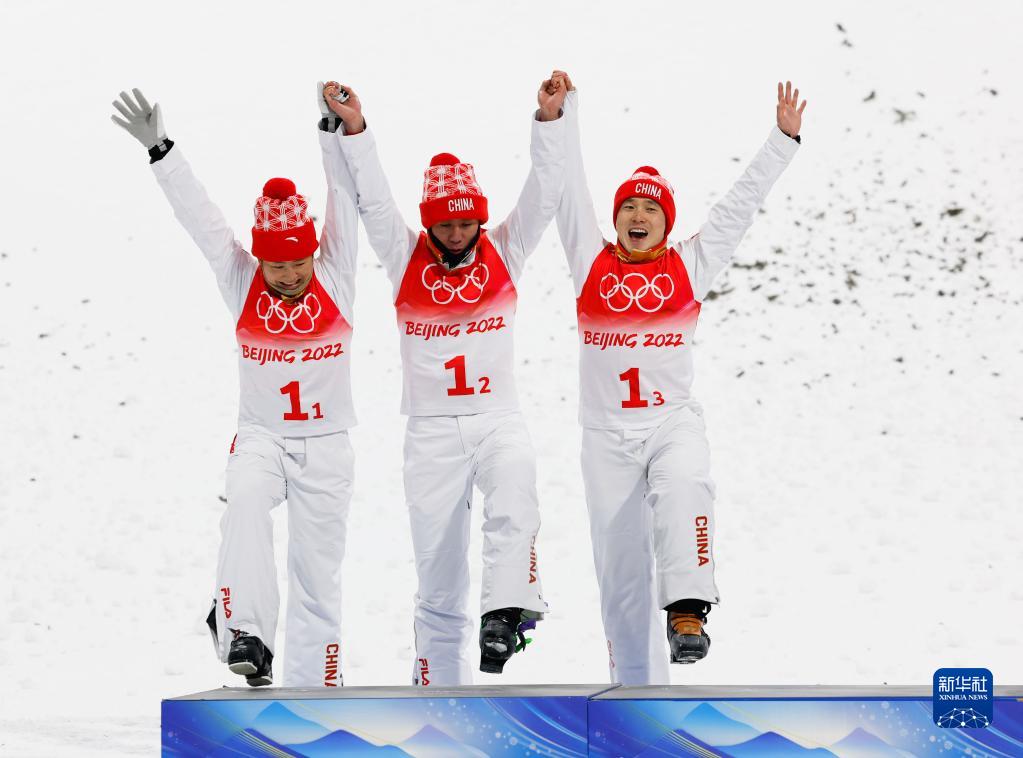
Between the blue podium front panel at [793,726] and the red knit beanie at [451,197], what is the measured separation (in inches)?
76.5

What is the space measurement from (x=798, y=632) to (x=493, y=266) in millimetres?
3374

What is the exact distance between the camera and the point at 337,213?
5.38 m

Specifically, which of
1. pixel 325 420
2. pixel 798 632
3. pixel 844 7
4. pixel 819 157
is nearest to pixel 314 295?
pixel 325 420

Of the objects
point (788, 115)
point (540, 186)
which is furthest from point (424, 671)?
point (788, 115)

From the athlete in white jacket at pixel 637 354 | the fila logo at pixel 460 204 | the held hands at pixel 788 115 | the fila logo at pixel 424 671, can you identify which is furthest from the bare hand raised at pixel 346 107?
the fila logo at pixel 424 671

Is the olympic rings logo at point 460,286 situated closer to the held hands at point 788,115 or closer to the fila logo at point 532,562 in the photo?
the fila logo at point 532,562

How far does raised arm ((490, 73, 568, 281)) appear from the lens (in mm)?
5301

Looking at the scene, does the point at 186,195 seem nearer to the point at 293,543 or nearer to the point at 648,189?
the point at 293,543

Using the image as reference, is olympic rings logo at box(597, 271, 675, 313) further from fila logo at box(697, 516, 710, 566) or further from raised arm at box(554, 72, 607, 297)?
fila logo at box(697, 516, 710, 566)

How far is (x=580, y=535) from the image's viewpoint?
891cm

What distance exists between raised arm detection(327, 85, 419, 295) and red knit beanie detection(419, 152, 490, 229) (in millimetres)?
121

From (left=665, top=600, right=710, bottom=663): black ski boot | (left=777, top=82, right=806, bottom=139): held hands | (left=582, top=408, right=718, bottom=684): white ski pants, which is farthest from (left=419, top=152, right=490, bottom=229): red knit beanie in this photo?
(left=665, top=600, right=710, bottom=663): black ski boot

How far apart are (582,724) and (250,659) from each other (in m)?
1.21

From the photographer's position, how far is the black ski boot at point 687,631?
480 cm
